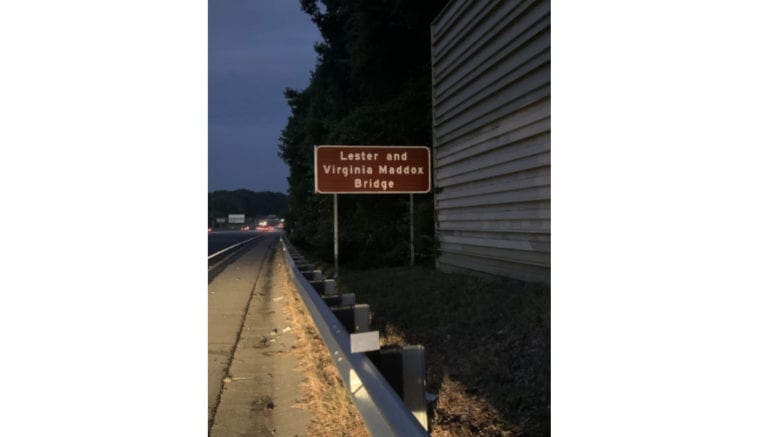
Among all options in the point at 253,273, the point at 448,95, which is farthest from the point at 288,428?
the point at 253,273

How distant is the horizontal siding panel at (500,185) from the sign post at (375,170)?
1.83m

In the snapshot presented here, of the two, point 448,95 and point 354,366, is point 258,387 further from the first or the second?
point 448,95

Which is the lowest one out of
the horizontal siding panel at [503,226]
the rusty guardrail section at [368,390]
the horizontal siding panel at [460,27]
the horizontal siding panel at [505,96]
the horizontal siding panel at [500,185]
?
the rusty guardrail section at [368,390]

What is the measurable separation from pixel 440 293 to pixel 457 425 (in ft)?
16.1

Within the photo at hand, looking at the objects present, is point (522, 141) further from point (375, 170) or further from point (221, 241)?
point (221, 241)

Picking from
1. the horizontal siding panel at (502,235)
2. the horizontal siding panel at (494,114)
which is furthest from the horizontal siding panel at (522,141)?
the horizontal siding panel at (502,235)

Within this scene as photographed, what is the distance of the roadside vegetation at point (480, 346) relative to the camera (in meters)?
3.83

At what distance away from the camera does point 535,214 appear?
7102 millimetres

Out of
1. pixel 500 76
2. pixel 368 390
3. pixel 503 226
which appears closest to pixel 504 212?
pixel 503 226

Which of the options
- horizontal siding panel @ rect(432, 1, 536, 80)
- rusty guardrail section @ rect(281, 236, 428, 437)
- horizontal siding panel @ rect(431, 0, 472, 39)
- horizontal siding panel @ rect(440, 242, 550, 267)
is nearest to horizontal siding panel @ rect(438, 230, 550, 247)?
horizontal siding panel @ rect(440, 242, 550, 267)

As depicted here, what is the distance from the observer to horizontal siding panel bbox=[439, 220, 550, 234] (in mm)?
6929

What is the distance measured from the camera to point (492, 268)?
28.5 ft

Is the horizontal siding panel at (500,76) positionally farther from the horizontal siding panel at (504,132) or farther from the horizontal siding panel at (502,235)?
the horizontal siding panel at (502,235)

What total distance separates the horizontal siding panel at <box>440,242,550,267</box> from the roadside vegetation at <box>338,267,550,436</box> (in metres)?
0.34
